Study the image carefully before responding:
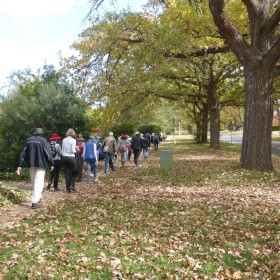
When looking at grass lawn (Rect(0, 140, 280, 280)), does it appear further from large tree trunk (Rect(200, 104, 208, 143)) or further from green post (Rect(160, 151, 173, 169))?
large tree trunk (Rect(200, 104, 208, 143))

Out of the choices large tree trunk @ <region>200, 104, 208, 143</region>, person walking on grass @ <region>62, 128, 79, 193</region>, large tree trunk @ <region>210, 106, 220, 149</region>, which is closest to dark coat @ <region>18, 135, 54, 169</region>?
person walking on grass @ <region>62, 128, 79, 193</region>

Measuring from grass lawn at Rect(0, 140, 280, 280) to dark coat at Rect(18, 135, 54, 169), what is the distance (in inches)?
46.4

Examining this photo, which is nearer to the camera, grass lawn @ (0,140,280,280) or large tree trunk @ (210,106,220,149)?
grass lawn @ (0,140,280,280)

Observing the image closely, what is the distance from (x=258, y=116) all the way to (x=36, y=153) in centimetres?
806

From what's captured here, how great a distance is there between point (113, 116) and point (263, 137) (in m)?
13.8

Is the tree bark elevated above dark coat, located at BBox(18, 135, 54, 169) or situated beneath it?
elevated above

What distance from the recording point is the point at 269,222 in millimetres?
7105

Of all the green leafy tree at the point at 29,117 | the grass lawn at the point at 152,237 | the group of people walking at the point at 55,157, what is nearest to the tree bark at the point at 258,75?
Answer: the grass lawn at the point at 152,237

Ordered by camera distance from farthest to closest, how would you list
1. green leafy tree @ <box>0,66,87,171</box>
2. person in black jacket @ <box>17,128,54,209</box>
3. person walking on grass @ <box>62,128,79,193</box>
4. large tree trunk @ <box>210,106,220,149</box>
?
large tree trunk @ <box>210,106,220,149</box> < green leafy tree @ <box>0,66,87,171</box> < person walking on grass @ <box>62,128,79,193</box> < person in black jacket @ <box>17,128,54,209</box>

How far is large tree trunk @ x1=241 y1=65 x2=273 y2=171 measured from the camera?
1281 centimetres

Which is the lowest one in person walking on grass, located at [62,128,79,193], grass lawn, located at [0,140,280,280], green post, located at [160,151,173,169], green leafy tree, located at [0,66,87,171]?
grass lawn, located at [0,140,280,280]

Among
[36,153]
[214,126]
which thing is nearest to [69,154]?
[36,153]

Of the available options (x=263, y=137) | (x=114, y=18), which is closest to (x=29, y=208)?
(x=263, y=137)

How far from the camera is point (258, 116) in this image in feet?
42.1
